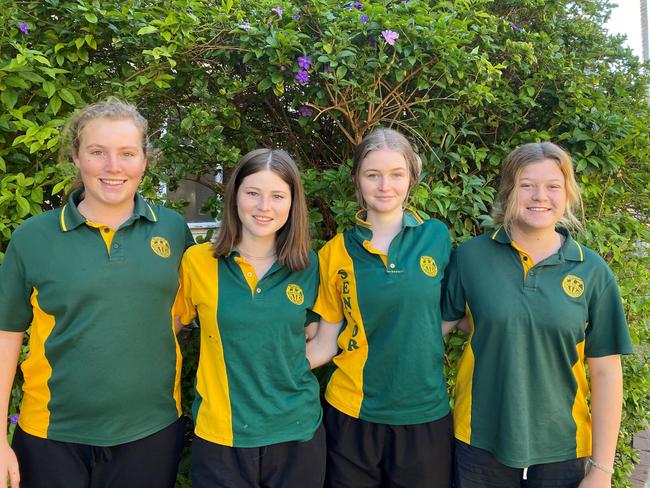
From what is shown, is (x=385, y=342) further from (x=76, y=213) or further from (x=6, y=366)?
(x=6, y=366)

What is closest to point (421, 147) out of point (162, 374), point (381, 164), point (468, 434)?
point (381, 164)

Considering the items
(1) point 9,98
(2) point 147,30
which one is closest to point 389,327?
(2) point 147,30

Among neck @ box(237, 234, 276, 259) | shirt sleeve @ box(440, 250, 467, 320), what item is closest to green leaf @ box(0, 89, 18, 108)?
neck @ box(237, 234, 276, 259)

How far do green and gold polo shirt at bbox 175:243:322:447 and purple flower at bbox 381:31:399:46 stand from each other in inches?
43.6

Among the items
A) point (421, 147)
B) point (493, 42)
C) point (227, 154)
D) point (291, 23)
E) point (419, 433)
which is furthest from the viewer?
point (493, 42)

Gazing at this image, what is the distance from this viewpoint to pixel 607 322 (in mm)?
1804

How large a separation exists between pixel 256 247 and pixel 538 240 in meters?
1.09

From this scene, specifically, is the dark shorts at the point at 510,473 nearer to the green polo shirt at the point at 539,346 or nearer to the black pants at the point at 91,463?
the green polo shirt at the point at 539,346

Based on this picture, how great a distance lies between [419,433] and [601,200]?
1797mm

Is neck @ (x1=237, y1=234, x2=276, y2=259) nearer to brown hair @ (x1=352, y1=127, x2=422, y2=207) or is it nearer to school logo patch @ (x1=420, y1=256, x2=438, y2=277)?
brown hair @ (x1=352, y1=127, x2=422, y2=207)

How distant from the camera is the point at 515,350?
1767 mm

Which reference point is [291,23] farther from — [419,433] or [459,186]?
[419,433]

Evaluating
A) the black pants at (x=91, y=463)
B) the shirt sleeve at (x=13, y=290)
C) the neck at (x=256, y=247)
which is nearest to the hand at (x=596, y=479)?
the neck at (x=256, y=247)

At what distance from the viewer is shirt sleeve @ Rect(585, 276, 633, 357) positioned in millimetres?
1790
